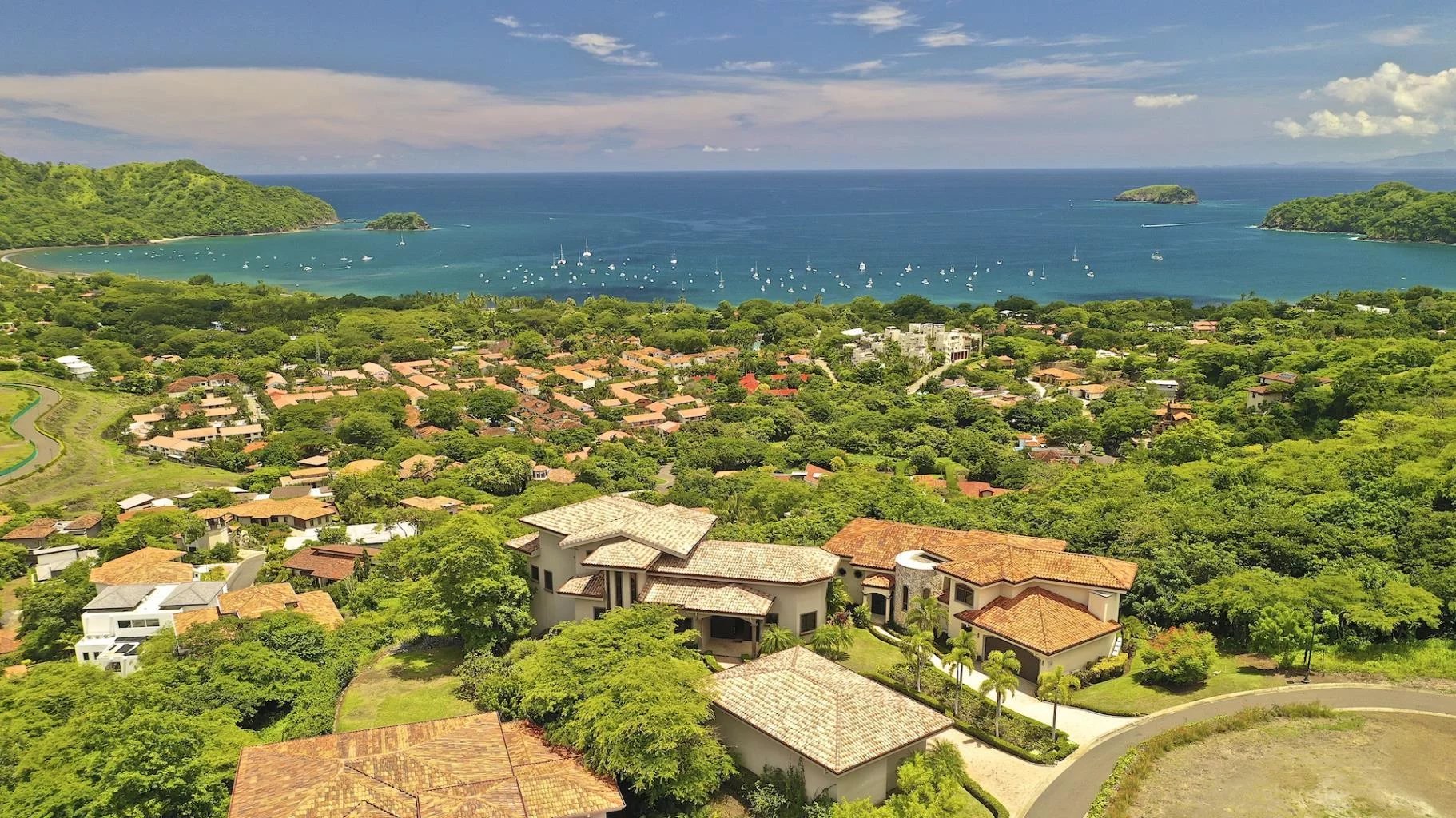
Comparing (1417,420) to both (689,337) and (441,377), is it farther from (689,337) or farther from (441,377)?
(441,377)

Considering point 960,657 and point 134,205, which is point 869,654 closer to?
point 960,657

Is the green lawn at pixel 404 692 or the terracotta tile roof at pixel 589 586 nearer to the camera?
the green lawn at pixel 404 692

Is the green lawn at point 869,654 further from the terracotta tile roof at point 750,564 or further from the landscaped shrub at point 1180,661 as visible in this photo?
the landscaped shrub at point 1180,661

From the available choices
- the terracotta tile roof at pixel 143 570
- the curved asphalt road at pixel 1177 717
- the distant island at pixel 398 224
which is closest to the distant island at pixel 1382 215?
the curved asphalt road at pixel 1177 717

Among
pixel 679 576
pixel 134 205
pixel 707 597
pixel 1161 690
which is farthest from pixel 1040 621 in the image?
pixel 134 205

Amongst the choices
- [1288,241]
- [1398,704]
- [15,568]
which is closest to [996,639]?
[1398,704]

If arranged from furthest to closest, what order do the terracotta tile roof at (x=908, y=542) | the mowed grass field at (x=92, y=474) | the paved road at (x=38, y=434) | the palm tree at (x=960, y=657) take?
the paved road at (x=38, y=434) < the mowed grass field at (x=92, y=474) < the terracotta tile roof at (x=908, y=542) < the palm tree at (x=960, y=657)
